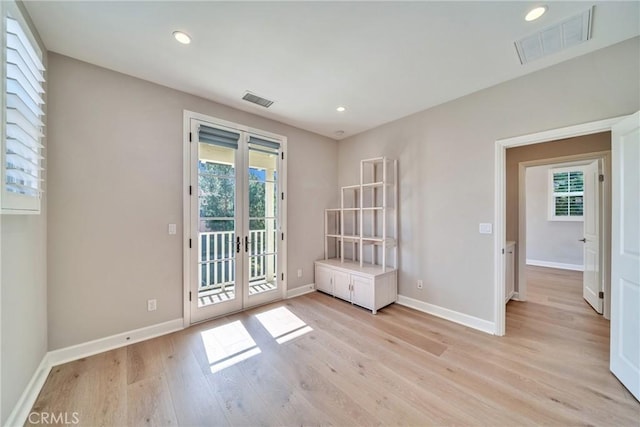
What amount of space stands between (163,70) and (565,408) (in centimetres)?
436

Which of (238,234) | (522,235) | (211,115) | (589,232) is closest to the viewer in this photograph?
(211,115)

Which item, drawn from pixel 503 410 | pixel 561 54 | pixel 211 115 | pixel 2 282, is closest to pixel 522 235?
pixel 561 54

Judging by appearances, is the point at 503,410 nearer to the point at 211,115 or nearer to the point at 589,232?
the point at 589,232

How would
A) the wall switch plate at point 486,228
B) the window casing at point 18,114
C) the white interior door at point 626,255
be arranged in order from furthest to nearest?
the wall switch plate at point 486,228 < the white interior door at point 626,255 < the window casing at point 18,114

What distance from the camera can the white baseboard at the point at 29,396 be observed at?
1.44 m

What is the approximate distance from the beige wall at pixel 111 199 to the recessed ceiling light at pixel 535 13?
317cm

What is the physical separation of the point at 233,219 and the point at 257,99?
1.58 m

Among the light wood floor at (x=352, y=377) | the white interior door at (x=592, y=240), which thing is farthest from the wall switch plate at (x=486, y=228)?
the white interior door at (x=592, y=240)

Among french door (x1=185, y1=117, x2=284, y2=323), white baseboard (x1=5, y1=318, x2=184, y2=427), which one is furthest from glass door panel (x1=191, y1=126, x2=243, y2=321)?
white baseboard (x1=5, y1=318, x2=184, y2=427)

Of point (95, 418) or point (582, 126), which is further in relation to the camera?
point (582, 126)

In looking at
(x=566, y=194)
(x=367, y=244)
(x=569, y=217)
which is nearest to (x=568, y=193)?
(x=566, y=194)

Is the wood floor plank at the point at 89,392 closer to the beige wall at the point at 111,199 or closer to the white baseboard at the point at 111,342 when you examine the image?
the white baseboard at the point at 111,342

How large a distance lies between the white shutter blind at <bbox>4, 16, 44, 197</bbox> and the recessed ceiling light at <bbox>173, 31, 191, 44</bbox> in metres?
0.87

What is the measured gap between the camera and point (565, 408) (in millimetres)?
1599
